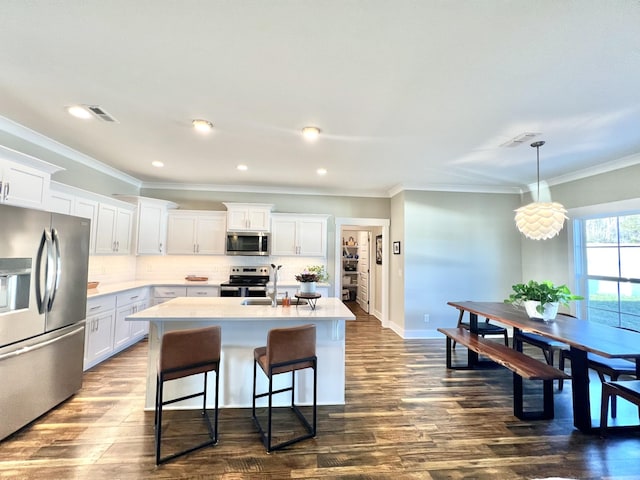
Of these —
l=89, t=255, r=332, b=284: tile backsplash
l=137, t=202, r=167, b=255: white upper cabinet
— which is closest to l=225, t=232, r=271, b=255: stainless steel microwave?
l=89, t=255, r=332, b=284: tile backsplash

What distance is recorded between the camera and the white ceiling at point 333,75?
161cm

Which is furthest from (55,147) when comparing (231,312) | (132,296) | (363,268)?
(363,268)

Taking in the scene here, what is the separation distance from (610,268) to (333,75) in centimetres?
459

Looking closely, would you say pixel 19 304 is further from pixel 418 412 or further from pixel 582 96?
pixel 582 96

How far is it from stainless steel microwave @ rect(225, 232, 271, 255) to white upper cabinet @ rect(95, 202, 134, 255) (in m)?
1.54

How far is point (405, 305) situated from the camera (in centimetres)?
530

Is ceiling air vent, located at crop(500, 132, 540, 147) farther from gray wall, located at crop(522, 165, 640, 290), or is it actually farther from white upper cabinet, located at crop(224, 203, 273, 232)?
white upper cabinet, located at crop(224, 203, 273, 232)

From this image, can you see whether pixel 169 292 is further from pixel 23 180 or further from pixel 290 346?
pixel 290 346

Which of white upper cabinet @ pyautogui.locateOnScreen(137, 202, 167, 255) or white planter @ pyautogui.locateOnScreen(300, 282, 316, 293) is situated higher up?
white upper cabinet @ pyautogui.locateOnScreen(137, 202, 167, 255)

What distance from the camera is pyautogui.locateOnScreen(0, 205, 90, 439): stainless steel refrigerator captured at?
2.25m

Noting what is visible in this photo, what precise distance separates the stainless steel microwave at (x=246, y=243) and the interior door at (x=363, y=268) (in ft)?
9.88

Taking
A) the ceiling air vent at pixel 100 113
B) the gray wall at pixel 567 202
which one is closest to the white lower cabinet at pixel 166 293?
Answer: the ceiling air vent at pixel 100 113

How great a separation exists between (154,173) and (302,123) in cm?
325

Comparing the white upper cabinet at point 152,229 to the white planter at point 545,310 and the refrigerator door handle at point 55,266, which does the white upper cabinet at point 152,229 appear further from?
the white planter at point 545,310
